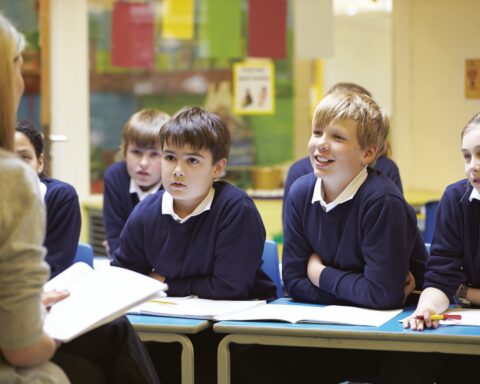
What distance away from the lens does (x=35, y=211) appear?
159cm

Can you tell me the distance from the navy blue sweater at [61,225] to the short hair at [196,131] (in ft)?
1.23

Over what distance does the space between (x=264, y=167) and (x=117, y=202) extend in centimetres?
157

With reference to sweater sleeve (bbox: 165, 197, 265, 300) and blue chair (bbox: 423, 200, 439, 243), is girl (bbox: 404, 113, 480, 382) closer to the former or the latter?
sweater sleeve (bbox: 165, 197, 265, 300)

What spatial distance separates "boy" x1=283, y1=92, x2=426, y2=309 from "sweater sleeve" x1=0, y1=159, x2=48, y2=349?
120cm

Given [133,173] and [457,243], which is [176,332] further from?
[133,173]

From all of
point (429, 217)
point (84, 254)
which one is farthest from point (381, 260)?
point (429, 217)

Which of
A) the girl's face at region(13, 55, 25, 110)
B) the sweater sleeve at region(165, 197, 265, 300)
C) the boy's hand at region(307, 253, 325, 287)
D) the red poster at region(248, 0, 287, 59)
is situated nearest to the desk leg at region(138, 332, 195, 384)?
the sweater sleeve at region(165, 197, 265, 300)

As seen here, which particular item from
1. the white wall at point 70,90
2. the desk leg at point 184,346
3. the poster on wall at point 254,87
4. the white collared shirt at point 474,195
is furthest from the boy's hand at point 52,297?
the poster on wall at point 254,87

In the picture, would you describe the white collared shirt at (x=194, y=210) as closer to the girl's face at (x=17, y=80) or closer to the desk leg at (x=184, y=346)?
the desk leg at (x=184, y=346)

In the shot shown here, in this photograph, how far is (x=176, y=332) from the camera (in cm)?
228

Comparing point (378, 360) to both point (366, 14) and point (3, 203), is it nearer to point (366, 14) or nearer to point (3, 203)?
point (3, 203)

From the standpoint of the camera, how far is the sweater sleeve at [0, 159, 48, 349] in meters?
1.56

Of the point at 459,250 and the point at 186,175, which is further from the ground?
the point at 186,175

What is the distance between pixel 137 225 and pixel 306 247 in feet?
1.86
